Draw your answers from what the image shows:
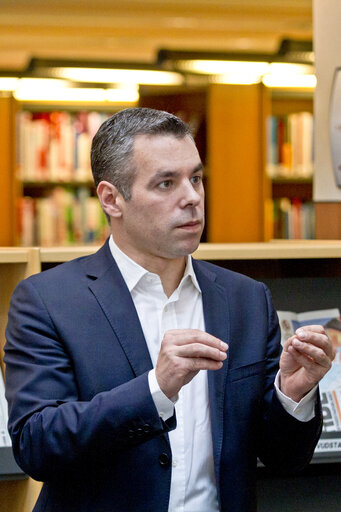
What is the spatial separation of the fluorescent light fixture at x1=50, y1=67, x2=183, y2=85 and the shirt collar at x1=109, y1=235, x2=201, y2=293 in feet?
11.8

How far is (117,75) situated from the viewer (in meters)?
5.15

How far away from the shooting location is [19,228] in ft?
17.7

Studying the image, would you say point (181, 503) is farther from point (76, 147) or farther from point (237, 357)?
point (76, 147)

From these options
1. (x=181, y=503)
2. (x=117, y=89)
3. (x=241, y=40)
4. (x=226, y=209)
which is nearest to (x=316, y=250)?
(x=181, y=503)

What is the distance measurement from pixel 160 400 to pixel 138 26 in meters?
5.83

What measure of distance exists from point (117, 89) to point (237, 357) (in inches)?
161

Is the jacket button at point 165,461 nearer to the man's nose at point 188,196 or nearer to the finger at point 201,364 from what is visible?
the finger at point 201,364

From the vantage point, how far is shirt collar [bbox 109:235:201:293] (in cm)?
166

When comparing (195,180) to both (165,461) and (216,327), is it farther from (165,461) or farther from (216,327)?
(165,461)

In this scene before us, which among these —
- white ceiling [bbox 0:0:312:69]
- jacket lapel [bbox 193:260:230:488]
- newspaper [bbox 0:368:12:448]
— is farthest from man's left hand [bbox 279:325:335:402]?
white ceiling [bbox 0:0:312:69]

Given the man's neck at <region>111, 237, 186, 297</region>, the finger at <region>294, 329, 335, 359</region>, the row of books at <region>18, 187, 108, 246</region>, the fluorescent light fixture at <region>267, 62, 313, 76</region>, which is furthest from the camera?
the row of books at <region>18, 187, 108, 246</region>

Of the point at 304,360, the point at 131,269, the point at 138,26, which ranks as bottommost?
the point at 304,360

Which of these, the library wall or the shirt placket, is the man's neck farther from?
the library wall

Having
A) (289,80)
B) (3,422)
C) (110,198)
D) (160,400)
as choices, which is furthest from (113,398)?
(289,80)
